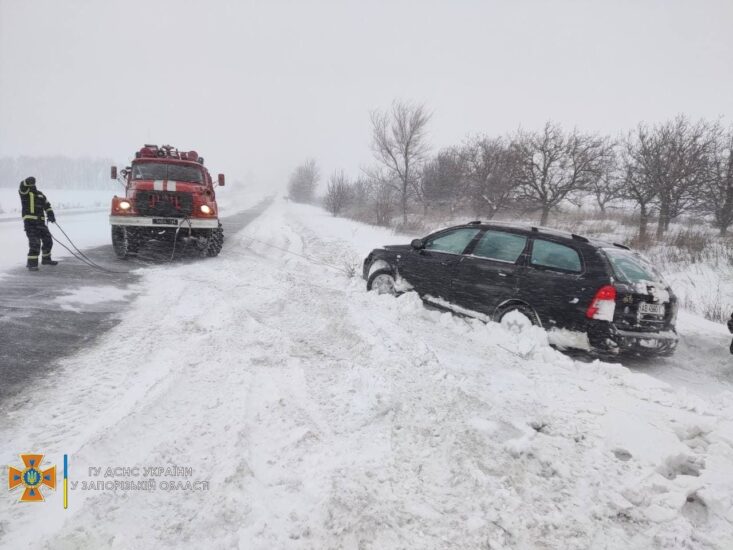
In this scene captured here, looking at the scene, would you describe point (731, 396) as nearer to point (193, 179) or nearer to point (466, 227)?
point (466, 227)

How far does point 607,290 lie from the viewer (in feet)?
13.7

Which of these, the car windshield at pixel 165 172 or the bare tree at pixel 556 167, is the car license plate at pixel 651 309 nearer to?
the car windshield at pixel 165 172

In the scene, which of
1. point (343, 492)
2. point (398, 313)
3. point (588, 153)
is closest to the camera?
point (343, 492)

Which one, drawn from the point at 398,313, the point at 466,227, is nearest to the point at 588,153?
the point at 466,227

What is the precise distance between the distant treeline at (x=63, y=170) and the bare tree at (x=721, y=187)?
135m

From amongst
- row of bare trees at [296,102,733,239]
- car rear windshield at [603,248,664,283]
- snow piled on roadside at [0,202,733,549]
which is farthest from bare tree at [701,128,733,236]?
snow piled on roadside at [0,202,733,549]

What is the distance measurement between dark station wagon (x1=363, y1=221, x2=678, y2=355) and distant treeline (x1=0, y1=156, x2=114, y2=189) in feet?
439

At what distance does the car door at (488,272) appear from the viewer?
5027 mm

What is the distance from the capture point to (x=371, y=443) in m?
2.59

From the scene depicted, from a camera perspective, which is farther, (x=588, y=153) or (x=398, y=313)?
(x=588, y=153)

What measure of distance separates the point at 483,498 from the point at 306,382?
174 centimetres

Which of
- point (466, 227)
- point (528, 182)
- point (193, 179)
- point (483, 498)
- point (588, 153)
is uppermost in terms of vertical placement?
point (588, 153)

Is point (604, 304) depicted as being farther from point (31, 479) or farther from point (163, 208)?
point (163, 208)

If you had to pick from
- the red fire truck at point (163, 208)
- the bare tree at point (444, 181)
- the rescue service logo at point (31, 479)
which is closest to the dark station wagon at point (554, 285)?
the rescue service logo at point (31, 479)
